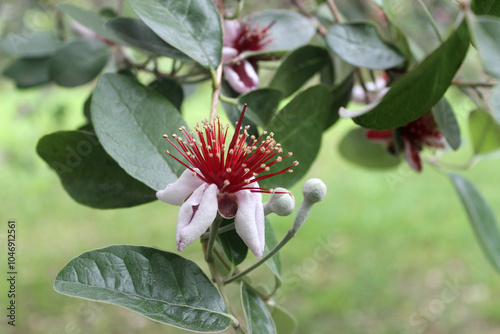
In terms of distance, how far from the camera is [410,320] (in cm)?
250

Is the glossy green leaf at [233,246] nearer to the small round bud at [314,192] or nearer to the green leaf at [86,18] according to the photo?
the small round bud at [314,192]

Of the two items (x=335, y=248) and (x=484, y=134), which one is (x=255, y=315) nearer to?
(x=484, y=134)

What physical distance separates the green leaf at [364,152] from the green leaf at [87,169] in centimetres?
53

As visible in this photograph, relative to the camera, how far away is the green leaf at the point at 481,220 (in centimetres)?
87

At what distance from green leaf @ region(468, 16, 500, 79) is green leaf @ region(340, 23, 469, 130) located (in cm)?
4

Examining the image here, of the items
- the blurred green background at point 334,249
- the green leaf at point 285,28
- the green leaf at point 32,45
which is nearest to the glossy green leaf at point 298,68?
the green leaf at point 285,28

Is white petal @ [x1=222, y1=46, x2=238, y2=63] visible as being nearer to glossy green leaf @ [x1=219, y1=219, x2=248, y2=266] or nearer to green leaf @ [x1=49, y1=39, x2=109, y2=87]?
glossy green leaf @ [x1=219, y1=219, x2=248, y2=266]

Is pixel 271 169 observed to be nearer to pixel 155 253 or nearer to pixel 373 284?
pixel 155 253

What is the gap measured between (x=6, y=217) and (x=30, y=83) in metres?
2.47

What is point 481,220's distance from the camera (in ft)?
2.93

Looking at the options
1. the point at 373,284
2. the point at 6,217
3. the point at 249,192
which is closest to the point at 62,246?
the point at 6,217

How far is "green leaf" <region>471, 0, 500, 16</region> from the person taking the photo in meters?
0.52

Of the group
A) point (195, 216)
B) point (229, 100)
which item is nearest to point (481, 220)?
point (229, 100)

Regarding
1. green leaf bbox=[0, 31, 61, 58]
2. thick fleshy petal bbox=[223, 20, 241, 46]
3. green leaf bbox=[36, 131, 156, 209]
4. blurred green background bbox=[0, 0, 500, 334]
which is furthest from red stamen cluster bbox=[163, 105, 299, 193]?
blurred green background bbox=[0, 0, 500, 334]
